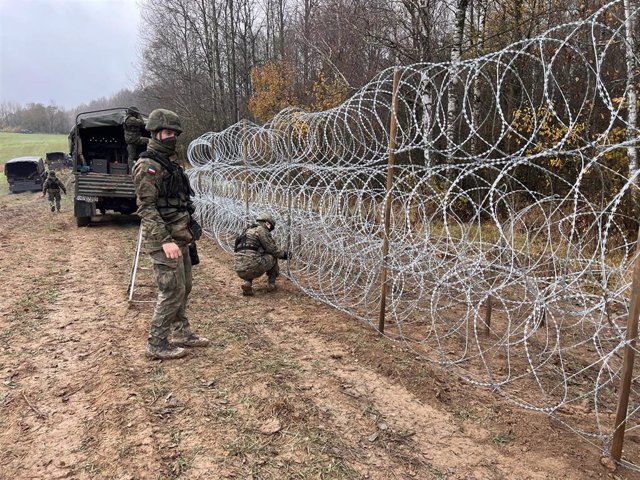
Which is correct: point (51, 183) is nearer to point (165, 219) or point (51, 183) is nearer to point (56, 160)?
point (165, 219)

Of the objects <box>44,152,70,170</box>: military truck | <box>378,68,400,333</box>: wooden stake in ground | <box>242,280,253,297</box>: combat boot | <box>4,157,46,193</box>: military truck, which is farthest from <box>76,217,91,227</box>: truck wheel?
<box>44,152,70,170</box>: military truck

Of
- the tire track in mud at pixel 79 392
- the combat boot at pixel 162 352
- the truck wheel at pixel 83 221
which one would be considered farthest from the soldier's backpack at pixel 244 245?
the truck wheel at pixel 83 221

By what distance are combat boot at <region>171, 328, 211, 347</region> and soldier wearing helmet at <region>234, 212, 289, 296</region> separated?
171 cm

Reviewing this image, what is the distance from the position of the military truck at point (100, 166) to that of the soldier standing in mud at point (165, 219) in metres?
6.79

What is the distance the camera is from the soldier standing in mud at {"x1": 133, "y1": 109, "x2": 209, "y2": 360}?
3.83 m

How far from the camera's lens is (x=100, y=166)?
1277 centimetres

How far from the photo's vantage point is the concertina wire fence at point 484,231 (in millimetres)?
3291

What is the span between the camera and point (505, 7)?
10227 mm

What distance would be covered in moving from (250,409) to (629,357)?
2408 millimetres

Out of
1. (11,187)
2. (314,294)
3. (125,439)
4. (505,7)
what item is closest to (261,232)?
(314,294)

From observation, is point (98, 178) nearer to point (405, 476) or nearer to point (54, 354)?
point (54, 354)

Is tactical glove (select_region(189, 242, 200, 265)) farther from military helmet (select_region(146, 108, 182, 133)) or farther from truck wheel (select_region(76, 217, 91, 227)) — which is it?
truck wheel (select_region(76, 217, 91, 227))

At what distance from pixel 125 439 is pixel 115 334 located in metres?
1.94

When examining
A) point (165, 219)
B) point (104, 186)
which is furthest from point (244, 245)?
point (104, 186)
